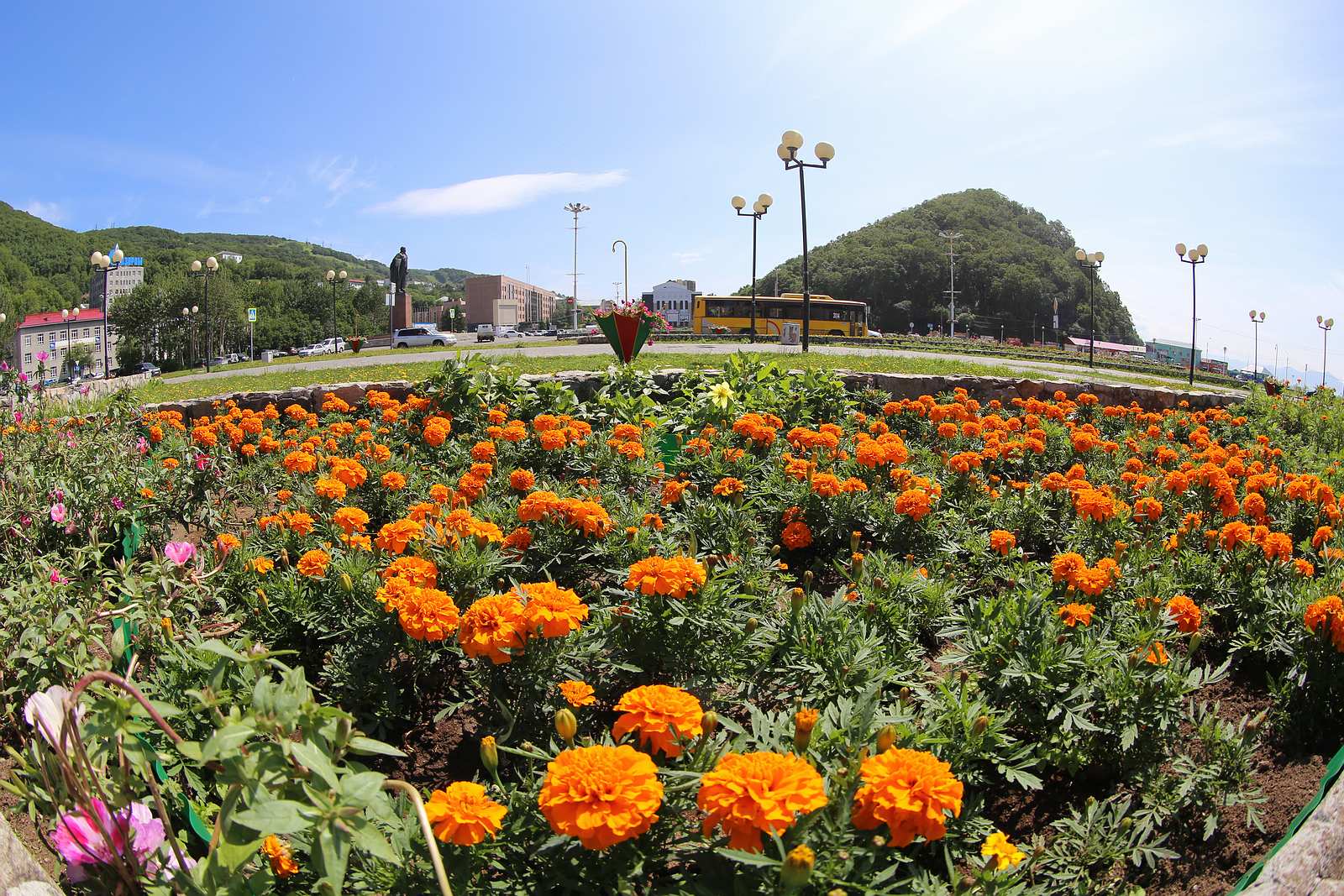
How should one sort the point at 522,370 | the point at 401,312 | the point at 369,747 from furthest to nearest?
the point at 401,312
the point at 522,370
the point at 369,747

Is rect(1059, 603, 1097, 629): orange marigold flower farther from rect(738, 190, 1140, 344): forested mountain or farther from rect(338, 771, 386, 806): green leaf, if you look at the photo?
rect(738, 190, 1140, 344): forested mountain

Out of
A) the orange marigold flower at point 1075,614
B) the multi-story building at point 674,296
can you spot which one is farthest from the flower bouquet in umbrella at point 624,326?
the multi-story building at point 674,296

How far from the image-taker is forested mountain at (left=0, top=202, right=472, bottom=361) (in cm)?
5994

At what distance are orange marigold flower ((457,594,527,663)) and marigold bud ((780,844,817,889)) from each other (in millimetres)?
858

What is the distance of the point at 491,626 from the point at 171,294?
234 ft

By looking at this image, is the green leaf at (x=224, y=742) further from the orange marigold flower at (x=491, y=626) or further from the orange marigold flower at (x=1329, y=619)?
the orange marigold flower at (x=1329, y=619)

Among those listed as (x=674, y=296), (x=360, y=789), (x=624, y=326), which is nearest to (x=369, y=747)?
(x=360, y=789)

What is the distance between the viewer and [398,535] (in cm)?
247

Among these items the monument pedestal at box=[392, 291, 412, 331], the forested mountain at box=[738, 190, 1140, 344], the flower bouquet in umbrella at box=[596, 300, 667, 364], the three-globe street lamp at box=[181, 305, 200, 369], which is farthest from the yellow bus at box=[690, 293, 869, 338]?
the forested mountain at box=[738, 190, 1140, 344]

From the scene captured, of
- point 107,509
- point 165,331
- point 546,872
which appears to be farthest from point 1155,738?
point 165,331

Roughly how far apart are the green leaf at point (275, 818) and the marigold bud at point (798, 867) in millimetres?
650

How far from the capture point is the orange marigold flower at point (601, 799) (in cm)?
115

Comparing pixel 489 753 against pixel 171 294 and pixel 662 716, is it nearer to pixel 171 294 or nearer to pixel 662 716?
pixel 662 716

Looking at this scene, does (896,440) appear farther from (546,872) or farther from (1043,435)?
(546,872)
